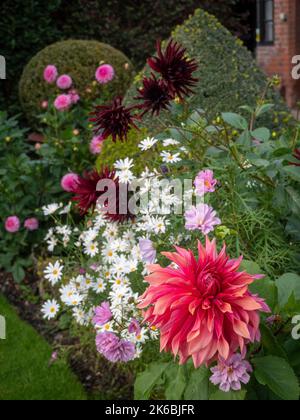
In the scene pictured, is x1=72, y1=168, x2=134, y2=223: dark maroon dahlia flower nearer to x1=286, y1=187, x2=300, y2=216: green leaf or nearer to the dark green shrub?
x1=286, y1=187, x2=300, y2=216: green leaf

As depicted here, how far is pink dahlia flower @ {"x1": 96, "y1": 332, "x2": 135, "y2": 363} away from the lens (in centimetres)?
211

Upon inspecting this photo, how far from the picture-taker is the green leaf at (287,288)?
166 centimetres

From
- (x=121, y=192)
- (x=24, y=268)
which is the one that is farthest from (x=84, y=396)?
(x=24, y=268)

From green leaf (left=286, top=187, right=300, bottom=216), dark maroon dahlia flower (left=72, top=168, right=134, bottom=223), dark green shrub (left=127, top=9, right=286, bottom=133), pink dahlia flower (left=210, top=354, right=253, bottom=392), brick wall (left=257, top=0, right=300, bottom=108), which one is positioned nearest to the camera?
pink dahlia flower (left=210, top=354, right=253, bottom=392)

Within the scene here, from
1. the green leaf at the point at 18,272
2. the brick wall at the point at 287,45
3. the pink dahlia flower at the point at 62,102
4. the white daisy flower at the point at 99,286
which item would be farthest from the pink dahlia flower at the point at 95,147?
the brick wall at the point at 287,45

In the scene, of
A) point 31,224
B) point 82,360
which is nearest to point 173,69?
point 82,360

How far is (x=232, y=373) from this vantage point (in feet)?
4.96

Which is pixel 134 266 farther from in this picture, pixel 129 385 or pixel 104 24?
pixel 104 24

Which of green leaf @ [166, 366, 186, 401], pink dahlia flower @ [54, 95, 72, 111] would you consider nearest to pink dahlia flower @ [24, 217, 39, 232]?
pink dahlia flower @ [54, 95, 72, 111]

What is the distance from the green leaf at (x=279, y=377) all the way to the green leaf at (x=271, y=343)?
49mm

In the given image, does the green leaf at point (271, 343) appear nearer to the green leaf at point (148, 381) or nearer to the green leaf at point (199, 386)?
the green leaf at point (199, 386)

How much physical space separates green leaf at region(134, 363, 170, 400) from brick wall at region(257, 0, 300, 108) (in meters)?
10.4

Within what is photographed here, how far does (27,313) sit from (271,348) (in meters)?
2.99

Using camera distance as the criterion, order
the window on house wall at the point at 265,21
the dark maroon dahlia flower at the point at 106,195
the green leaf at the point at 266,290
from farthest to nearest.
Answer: the window on house wall at the point at 265,21, the dark maroon dahlia flower at the point at 106,195, the green leaf at the point at 266,290
